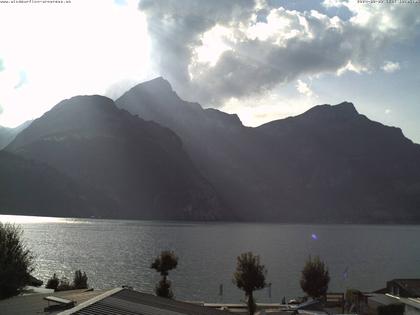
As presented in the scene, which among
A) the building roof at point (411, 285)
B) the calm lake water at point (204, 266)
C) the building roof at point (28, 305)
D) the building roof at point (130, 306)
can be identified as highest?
the building roof at point (130, 306)

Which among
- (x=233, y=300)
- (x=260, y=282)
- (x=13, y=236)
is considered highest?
(x=13, y=236)

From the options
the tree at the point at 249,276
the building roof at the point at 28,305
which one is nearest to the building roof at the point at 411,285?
the tree at the point at 249,276

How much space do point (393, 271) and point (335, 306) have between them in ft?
240

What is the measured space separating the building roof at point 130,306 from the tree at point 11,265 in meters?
21.8

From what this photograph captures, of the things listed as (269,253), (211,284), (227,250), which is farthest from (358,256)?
(211,284)

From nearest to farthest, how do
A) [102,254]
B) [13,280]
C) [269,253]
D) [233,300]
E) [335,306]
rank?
[13,280]
[335,306]
[233,300]
[102,254]
[269,253]

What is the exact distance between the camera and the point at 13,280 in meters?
49.7

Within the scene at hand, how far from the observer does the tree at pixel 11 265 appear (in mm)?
48656

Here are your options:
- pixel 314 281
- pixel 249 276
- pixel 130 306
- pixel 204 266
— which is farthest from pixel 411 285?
pixel 204 266

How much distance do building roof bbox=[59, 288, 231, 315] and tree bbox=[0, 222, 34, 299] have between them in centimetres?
2183

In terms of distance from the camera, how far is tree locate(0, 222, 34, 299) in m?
48.7

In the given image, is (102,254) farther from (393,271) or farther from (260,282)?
(260,282)

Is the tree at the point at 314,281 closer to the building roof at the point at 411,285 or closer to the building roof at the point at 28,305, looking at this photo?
the building roof at the point at 411,285

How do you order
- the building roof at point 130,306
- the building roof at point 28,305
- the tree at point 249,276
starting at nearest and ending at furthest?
the building roof at point 130,306 → the building roof at point 28,305 → the tree at point 249,276
